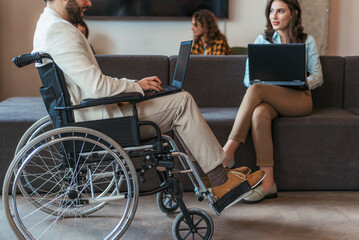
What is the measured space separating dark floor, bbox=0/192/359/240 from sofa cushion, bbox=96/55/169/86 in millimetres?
827

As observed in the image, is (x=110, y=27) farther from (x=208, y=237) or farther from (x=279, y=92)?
(x=208, y=237)

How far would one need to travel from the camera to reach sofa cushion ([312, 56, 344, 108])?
301 cm

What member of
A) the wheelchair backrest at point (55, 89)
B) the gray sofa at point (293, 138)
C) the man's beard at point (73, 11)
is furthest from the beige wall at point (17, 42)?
the wheelchair backrest at point (55, 89)

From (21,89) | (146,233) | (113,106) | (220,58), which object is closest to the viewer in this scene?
(113,106)

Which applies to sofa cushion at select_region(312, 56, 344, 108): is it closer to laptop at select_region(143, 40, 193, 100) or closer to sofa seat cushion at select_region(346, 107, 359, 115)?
sofa seat cushion at select_region(346, 107, 359, 115)

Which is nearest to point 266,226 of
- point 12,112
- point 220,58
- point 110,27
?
point 220,58

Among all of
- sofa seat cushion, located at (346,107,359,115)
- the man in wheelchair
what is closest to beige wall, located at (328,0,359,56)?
sofa seat cushion, located at (346,107,359,115)

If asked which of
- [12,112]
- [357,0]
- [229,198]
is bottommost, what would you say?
[229,198]

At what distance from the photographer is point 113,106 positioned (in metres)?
1.80

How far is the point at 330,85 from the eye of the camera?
3.01 m

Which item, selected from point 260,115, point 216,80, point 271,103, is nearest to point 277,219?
point 260,115

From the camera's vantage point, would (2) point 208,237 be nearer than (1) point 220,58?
Yes

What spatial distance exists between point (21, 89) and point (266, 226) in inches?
142

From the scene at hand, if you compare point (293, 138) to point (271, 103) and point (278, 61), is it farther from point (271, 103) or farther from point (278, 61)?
point (278, 61)
